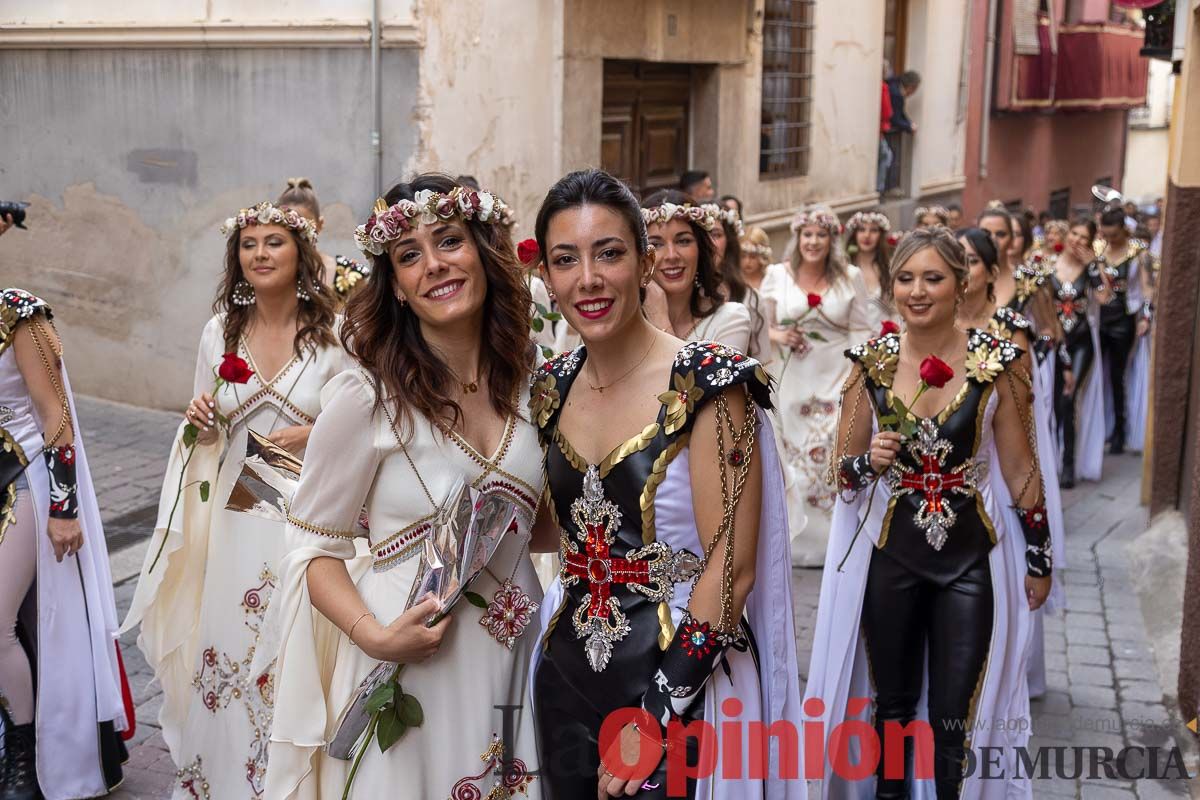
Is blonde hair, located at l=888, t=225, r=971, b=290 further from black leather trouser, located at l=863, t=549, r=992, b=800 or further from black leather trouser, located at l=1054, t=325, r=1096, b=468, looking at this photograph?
black leather trouser, located at l=1054, t=325, r=1096, b=468

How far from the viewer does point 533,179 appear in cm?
1079

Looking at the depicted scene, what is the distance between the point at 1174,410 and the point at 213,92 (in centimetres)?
714

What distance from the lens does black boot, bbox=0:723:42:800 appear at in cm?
482

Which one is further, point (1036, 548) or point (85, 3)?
point (85, 3)

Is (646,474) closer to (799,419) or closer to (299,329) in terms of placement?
(299,329)

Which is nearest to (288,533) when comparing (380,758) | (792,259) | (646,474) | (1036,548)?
(380,758)

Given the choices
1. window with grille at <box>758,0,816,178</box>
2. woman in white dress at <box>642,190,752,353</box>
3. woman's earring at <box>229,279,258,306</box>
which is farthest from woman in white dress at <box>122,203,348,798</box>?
window with grille at <box>758,0,816,178</box>

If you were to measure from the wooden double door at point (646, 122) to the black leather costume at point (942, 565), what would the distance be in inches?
311

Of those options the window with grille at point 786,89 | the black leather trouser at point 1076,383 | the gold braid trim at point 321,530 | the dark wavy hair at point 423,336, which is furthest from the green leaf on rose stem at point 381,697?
the window with grille at point 786,89

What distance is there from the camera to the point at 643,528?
117 inches

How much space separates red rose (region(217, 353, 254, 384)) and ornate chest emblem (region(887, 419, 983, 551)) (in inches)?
91.5

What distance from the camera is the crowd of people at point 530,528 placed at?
3.00 metres

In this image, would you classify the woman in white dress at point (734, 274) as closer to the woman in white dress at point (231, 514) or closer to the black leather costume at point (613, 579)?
the woman in white dress at point (231, 514)

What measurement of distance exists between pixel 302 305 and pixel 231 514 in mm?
877
